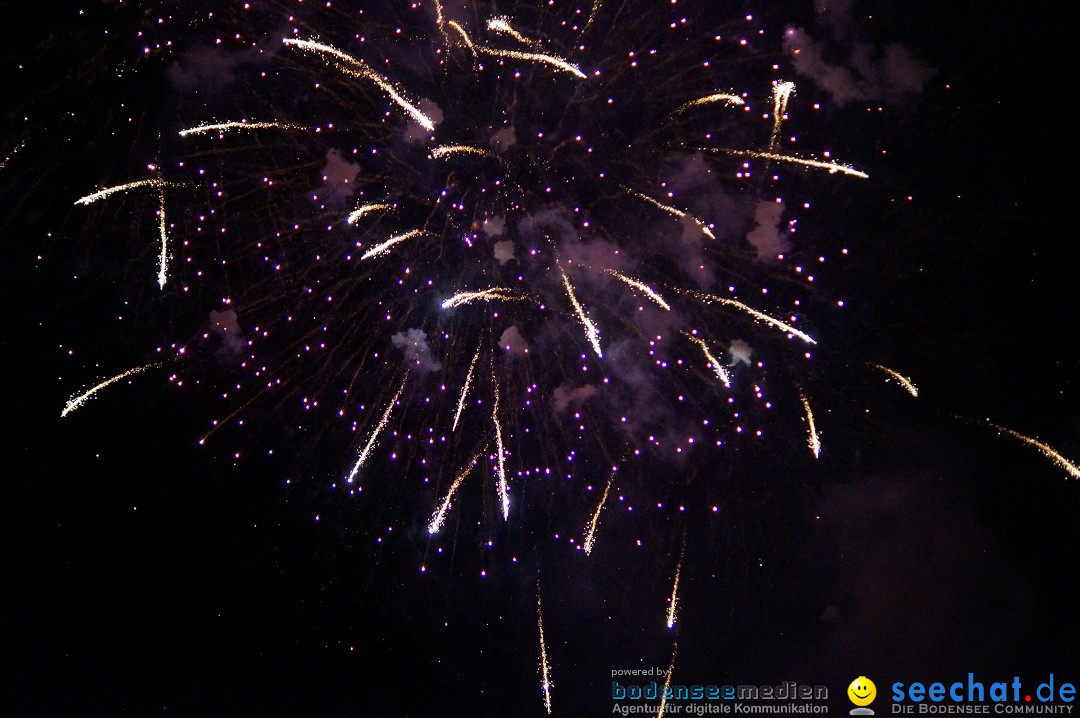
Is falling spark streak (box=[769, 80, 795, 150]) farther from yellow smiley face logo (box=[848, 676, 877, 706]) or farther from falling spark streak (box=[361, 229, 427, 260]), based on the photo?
yellow smiley face logo (box=[848, 676, 877, 706])

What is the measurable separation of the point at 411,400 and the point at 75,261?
339 cm

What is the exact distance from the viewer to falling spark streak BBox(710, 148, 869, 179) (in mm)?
4832

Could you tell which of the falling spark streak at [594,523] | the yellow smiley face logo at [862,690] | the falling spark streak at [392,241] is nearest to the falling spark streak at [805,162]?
the falling spark streak at [392,241]

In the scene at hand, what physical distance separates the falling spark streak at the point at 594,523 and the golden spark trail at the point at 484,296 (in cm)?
203

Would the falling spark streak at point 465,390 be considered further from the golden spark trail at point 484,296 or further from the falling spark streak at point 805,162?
the falling spark streak at point 805,162

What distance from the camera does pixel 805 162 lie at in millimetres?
4902

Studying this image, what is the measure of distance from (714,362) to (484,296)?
7.33 feet

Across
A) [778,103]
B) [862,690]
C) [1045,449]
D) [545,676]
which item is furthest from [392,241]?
[862,690]

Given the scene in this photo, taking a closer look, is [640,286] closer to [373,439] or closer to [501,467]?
[501,467]

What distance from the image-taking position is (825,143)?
16.0ft

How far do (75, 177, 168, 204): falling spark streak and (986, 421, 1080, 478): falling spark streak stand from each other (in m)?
8.28

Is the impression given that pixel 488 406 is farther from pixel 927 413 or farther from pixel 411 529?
pixel 927 413

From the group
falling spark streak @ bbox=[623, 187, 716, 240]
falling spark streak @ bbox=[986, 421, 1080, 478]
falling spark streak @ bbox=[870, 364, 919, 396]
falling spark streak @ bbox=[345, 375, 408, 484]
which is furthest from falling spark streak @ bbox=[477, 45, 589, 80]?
falling spark streak @ bbox=[986, 421, 1080, 478]

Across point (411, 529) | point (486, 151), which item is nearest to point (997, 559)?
point (411, 529)
